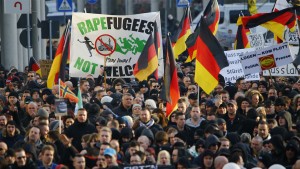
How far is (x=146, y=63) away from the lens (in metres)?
25.0

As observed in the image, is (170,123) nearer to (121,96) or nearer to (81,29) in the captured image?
(121,96)

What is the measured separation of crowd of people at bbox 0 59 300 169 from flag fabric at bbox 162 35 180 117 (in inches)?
5.0

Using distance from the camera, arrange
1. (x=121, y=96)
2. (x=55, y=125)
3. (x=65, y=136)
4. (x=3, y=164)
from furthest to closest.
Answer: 1. (x=121, y=96)
2. (x=55, y=125)
3. (x=65, y=136)
4. (x=3, y=164)

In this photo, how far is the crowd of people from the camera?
17281 mm

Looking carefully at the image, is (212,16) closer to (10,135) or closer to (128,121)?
(128,121)

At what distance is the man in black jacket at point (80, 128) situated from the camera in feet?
66.5

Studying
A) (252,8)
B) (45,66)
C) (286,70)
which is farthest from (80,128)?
(252,8)

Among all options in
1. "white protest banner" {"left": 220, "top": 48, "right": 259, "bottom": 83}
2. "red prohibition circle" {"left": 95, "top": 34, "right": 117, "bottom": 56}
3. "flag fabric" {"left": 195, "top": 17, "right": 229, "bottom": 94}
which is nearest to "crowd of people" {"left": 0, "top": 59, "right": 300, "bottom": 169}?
"flag fabric" {"left": 195, "top": 17, "right": 229, "bottom": 94}

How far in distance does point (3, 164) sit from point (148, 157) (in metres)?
1.74

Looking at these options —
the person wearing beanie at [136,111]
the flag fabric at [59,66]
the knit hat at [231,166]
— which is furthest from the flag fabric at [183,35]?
the knit hat at [231,166]

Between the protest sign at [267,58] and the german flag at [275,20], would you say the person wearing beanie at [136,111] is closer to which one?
the protest sign at [267,58]

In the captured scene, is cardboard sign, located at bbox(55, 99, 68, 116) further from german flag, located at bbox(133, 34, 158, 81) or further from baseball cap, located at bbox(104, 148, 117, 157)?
german flag, located at bbox(133, 34, 158, 81)

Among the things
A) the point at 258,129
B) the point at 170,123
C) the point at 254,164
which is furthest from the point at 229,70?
the point at 254,164

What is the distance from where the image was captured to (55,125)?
Answer: 21203 mm
